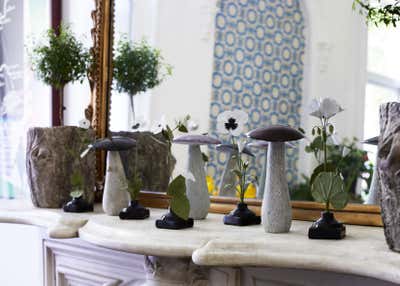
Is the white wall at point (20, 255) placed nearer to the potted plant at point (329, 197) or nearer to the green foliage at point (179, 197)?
the green foliage at point (179, 197)

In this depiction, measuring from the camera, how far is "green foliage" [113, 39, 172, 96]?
5.64 feet

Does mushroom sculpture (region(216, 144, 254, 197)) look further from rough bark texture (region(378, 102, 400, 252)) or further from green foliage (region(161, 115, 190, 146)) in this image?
rough bark texture (region(378, 102, 400, 252))

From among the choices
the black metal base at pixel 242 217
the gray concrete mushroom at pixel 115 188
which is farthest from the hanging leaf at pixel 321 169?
A: the gray concrete mushroom at pixel 115 188

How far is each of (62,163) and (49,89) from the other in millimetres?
409

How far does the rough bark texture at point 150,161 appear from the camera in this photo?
168cm

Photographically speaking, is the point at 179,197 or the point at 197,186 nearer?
the point at 179,197

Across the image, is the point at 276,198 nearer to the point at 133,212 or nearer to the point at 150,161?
the point at 133,212

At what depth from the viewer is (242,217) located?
1.38 metres

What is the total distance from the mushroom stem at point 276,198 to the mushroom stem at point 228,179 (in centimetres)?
27

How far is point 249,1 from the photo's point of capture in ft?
5.11

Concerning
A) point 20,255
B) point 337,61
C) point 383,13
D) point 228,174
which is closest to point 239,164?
point 228,174

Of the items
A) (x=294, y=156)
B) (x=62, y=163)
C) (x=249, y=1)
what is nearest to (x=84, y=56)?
(x=62, y=163)

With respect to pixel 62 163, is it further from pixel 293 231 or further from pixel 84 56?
pixel 293 231

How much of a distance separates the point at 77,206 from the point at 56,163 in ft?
0.49
